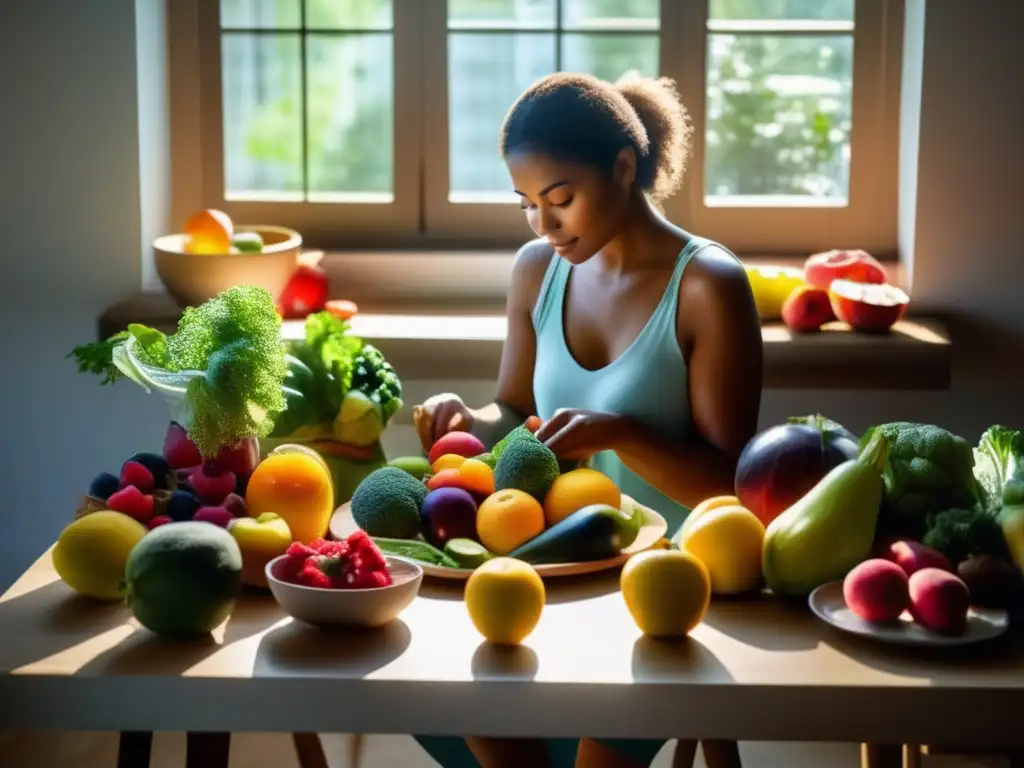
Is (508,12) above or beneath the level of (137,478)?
above

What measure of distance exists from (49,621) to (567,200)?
2.69 ft

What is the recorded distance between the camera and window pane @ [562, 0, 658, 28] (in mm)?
2979

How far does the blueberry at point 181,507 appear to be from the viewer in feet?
4.74

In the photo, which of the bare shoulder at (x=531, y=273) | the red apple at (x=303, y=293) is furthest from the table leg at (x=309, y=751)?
the red apple at (x=303, y=293)

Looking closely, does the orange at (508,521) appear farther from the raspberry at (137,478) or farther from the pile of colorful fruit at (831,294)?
the pile of colorful fruit at (831,294)

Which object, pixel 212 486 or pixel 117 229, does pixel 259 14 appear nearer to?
pixel 117 229

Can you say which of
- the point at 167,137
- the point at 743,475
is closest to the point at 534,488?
the point at 743,475

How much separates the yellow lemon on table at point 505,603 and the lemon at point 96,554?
34cm

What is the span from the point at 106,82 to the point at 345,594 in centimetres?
188

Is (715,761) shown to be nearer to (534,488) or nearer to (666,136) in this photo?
(534,488)

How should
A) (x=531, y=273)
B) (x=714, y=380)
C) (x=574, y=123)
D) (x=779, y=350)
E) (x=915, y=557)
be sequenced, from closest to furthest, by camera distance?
(x=915, y=557), (x=574, y=123), (x=714, y=380), (x=531, y=273), (x=779, y=350)

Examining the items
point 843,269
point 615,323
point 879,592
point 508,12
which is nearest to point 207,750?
point 879,592

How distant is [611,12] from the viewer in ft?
9.79

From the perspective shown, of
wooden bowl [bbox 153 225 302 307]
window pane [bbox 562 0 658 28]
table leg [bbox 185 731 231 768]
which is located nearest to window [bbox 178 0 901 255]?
window pane [bbox 562 0 658 28]
